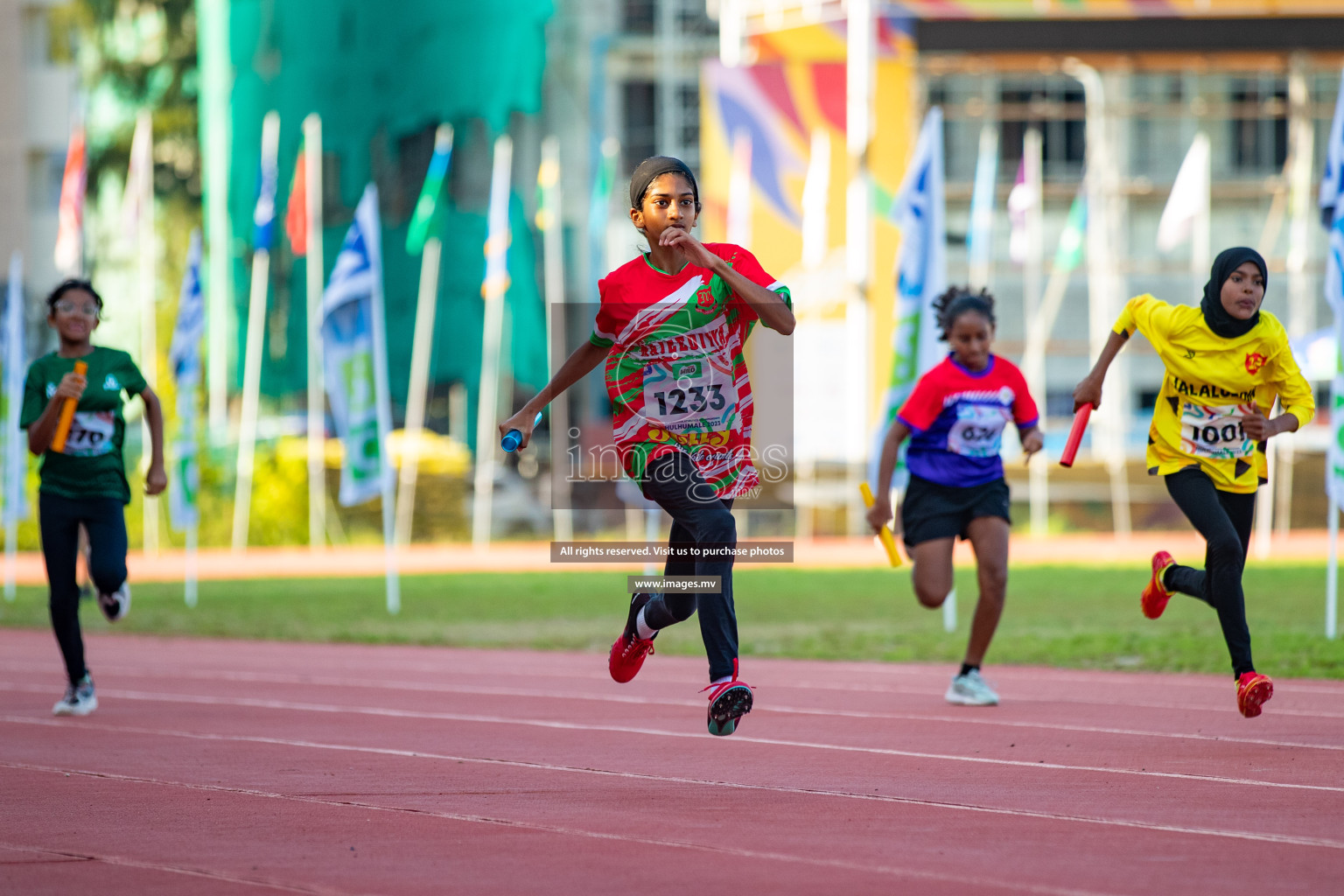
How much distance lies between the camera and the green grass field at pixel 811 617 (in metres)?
12.3

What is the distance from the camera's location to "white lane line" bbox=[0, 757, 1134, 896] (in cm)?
468

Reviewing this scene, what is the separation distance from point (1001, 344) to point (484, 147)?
15.2 metres

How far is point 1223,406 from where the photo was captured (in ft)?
25.5

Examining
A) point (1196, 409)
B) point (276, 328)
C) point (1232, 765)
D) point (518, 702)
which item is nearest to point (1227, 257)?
point (1196, 409)

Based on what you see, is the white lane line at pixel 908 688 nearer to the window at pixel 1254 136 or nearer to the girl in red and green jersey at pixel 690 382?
the girl in red and green jersey at pixel 690 382

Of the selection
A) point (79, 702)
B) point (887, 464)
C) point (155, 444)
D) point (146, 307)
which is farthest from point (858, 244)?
point (79, 702)

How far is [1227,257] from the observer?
7.59 meters

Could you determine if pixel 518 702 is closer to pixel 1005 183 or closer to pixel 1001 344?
pixel 1001 344

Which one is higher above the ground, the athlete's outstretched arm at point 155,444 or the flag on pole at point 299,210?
the flag on pole at point 299,210

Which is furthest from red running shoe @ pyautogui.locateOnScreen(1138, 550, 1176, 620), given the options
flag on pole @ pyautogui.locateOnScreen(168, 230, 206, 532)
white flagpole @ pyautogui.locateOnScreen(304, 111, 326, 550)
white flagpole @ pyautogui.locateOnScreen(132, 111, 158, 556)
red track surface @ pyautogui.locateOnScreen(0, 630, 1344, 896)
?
white flagpole @ pyautogui.locateOnScreen(132, 111, 158, 556)

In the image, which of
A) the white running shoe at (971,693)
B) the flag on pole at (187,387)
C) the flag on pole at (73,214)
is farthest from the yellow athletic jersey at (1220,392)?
the flag on pole at (73,214)

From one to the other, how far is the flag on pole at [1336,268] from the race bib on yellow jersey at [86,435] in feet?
25.5

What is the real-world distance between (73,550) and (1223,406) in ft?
18.4

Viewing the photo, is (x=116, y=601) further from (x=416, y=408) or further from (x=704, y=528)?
(x=416, y=408)
